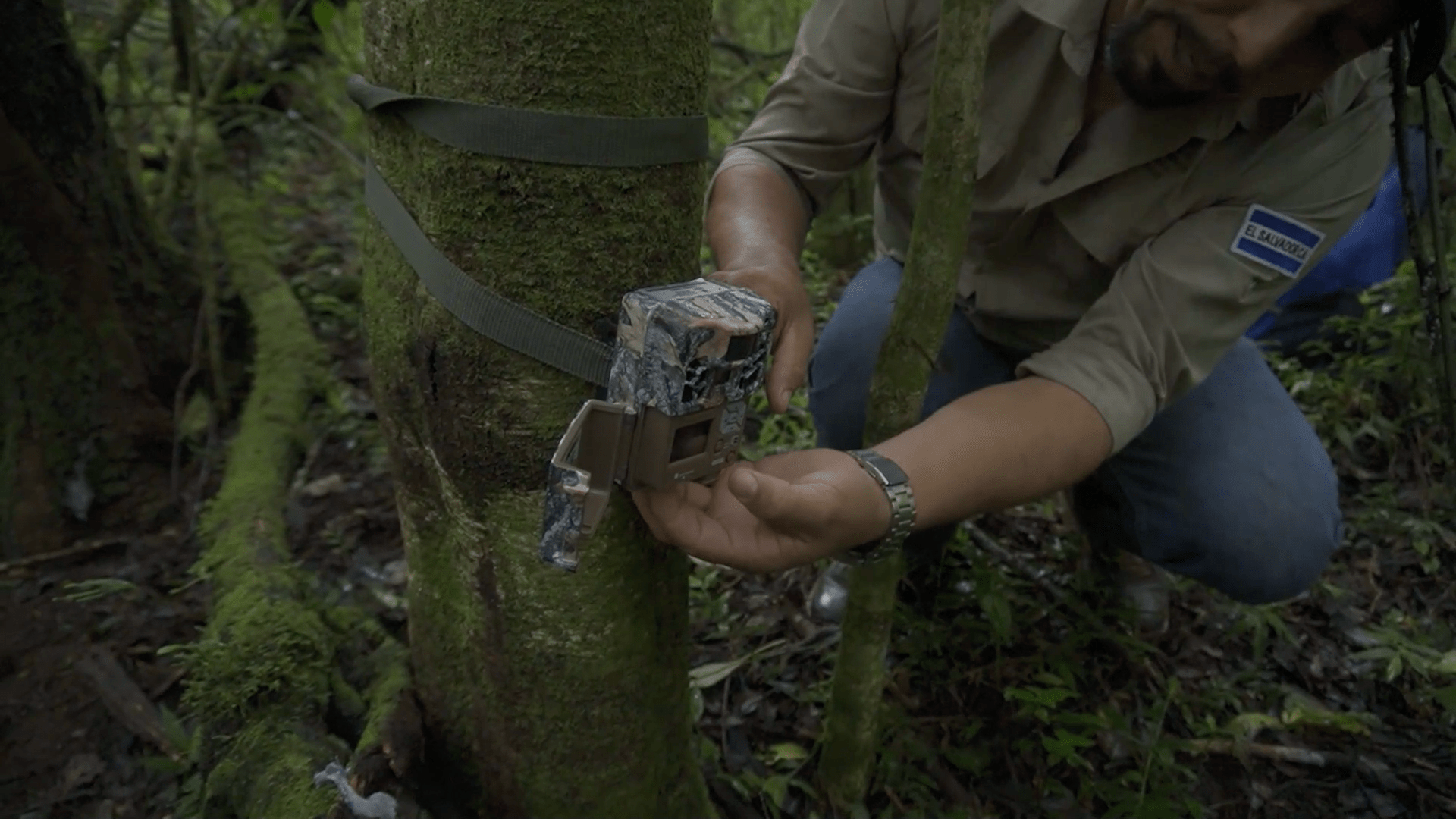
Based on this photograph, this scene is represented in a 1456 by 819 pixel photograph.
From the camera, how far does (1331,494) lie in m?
2.15

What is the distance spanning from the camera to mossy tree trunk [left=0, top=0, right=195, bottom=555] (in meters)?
2.33

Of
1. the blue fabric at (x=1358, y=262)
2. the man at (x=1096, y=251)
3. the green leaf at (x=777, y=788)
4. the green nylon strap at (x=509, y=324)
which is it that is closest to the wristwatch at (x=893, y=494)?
the man at (x=1096, y=251)

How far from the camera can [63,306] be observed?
247cm

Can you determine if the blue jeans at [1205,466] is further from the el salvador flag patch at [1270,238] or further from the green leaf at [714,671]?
the green leaf at [714,671]

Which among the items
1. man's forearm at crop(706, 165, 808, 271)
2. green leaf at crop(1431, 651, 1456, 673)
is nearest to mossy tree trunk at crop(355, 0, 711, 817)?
man's forearm at crop(706, 165, 808, 271)

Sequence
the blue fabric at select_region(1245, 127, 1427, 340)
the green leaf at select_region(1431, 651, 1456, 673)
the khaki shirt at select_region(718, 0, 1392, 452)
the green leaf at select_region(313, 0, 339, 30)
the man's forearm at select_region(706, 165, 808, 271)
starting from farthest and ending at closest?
1. the blue fabric at select_region(1245, 127, 1427, 340)
2. the green leaf at select_region(313, 0, 339, 30)
3. the green leaf at select_region(1431, 651, 1456, 673)
4. the khaki shirt at select_region(718, 0, 1392, 452)
5. the man's forearm at select_region(706, 165, 808, 271)

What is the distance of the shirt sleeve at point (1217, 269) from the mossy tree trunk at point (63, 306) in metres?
2.47

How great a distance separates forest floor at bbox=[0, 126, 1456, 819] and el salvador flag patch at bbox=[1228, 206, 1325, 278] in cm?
92

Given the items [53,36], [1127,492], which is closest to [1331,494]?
[1127,492]

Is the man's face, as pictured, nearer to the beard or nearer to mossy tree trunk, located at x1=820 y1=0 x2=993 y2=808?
the beard

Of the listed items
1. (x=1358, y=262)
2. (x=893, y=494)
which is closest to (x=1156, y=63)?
(x=893, y=494)

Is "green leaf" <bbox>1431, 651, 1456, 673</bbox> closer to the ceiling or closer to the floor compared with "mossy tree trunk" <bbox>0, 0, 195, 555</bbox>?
closer to the floor

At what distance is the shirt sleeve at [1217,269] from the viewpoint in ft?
5.43

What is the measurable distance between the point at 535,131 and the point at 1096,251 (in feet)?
4.08
